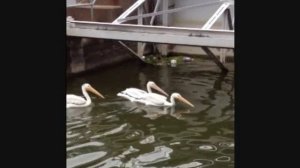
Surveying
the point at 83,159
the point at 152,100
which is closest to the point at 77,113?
the point at 152,100

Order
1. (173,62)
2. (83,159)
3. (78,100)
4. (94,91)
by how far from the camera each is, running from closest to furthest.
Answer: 1. (83,159)
2. (78,100)
3. (94,91)
4. (173,62)

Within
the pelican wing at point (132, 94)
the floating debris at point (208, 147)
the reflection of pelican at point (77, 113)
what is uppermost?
the pelican wing at point (132, 94)

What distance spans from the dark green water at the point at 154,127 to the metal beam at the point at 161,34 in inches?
53.3

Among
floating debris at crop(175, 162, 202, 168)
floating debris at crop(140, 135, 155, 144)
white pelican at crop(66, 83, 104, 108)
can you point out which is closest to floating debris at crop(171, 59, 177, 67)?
white pelican at crop(66, 83, 104, 108)

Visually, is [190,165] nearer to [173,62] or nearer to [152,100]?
[152,100]

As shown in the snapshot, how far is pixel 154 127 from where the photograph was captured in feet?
34.3

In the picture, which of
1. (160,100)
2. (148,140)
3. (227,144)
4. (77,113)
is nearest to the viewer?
(227,144)

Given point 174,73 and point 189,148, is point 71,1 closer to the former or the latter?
point 174,73

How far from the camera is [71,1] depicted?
653 inches

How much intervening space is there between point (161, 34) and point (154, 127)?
2.56 m

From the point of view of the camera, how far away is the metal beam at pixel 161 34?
11672mm

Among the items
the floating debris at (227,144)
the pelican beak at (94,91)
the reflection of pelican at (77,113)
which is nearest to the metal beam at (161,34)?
the pelican beak at (94,91)

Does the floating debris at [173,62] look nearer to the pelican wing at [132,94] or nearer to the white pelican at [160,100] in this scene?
the pelican wing at [132,94]

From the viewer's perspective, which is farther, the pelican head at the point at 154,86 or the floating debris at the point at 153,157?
the pelican head at the point at 154,86
